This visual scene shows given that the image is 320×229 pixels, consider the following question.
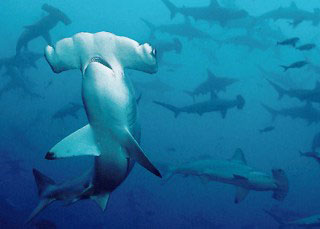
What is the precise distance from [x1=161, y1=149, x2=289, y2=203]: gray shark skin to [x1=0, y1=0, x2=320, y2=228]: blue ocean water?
406 mm

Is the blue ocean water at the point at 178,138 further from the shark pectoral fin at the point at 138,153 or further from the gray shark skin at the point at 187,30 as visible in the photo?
the shark pectoral fin at the point at 138,153

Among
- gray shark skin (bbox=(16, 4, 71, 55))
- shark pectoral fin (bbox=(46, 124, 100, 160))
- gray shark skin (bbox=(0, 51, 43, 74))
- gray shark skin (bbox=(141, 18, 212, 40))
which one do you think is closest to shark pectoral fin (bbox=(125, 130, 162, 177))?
Result: shark pectoral fin (bbox=(46, 124, 100, 160))

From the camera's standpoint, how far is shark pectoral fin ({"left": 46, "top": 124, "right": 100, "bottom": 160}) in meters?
2.18

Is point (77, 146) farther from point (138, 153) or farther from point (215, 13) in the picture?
point (215, 13)

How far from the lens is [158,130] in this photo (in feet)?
46.1

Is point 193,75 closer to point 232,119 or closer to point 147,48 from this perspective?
point 232,119

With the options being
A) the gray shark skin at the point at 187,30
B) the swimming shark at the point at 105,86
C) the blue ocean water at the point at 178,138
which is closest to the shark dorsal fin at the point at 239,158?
the blue ocean water at the point at 178,138

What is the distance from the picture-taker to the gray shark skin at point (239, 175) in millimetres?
4930

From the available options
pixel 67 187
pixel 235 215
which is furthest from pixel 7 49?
pixel 67 187

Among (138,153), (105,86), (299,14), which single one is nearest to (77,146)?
(138,153)

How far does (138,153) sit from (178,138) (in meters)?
11.6

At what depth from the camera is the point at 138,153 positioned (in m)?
2.21

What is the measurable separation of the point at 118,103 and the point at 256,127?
14.5m

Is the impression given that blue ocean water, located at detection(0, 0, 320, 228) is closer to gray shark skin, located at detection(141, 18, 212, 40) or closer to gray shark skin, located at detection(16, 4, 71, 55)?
gray shark skin, located at detection(141, 18, 212, 40)
